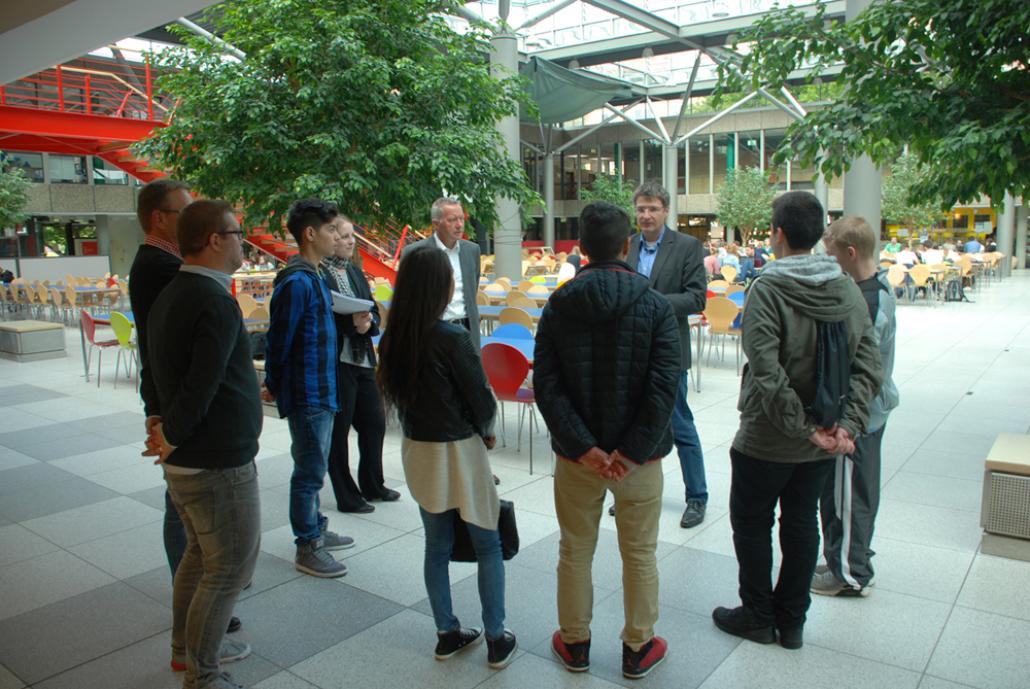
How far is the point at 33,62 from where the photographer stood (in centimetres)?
569

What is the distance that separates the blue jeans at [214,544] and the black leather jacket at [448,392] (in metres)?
0.63

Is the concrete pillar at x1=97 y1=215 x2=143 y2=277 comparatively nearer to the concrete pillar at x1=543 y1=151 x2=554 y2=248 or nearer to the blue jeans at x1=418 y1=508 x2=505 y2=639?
the concrete pillar at x1=543 y1=151 x2=554 y2=248

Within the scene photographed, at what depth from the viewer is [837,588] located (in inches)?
143

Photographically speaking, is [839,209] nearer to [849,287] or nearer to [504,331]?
[504,331]

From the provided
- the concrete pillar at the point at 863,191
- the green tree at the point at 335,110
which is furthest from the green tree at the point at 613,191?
the green tree at the point at 335,110

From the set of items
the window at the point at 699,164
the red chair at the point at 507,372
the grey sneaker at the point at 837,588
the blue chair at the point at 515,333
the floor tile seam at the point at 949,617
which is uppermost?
the window at the point at 699,164

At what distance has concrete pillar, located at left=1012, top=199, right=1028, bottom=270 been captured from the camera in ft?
96.6

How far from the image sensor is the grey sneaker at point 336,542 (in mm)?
4301

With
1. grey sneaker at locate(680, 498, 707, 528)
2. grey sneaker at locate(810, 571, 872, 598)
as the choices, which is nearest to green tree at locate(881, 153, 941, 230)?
grey sneaker at locate(680, 498, 707, 528)

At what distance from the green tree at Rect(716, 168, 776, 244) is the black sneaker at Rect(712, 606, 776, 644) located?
31.4m

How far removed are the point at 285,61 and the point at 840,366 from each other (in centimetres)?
722

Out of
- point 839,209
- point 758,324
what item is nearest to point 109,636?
point 758,324

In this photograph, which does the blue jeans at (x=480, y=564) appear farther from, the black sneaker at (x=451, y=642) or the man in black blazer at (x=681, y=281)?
the man in black blazer at (x=681, y=281)

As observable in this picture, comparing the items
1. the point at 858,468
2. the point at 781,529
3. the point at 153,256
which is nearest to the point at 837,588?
the point at 858,468
